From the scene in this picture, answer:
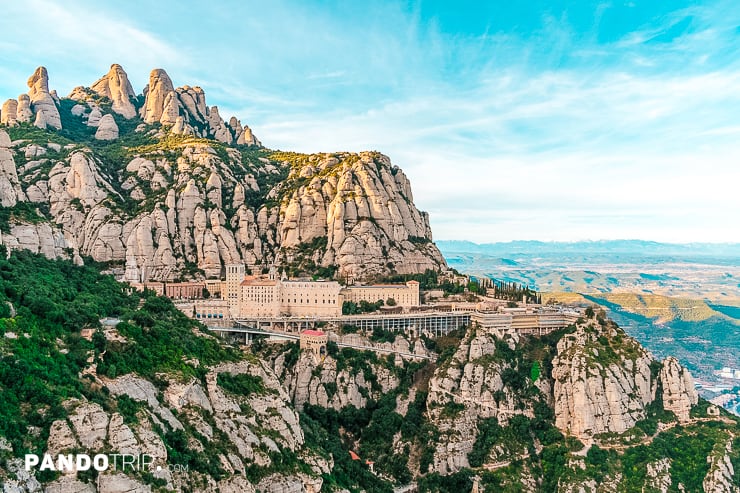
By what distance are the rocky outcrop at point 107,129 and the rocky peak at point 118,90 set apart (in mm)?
11227

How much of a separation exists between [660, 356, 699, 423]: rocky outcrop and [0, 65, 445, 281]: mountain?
50.8 metres

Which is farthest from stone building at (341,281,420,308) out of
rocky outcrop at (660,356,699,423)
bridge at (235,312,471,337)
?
rocky outcrop at (660,356,699,423)

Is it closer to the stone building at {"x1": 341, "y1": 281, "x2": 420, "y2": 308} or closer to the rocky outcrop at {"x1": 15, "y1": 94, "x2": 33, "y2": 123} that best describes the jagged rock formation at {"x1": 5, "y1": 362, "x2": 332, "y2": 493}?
the stone building at {"x1": 341, "y1": 281, "x2": 420, "y2": 308}

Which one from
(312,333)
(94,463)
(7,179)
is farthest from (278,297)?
(94,463)

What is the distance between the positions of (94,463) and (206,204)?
9586 centimetres

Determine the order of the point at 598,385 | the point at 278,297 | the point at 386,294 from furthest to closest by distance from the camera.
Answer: the point at 386,294 → the point at 278,297 → the point at 598,385

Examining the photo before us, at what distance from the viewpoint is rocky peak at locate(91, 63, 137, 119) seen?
177m

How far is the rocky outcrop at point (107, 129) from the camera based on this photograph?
162 meters

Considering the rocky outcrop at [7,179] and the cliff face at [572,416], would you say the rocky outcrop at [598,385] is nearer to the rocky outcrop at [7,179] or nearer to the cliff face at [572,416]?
the cliff face at [572,416]

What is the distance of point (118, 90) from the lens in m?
179

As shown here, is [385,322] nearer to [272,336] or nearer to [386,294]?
[386,294]

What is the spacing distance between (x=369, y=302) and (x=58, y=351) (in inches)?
2644

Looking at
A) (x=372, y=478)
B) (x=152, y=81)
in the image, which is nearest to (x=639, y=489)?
(x=372, y=478)

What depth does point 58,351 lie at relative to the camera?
52.5m
